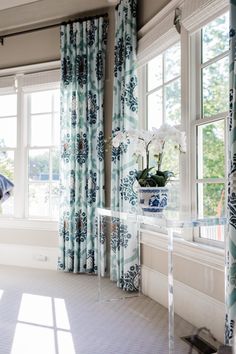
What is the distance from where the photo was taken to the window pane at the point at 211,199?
2.59 metres

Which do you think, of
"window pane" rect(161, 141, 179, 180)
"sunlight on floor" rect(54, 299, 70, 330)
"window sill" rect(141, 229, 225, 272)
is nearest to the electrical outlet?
"sunlight on floor" rect(54, 299, 70, 330)

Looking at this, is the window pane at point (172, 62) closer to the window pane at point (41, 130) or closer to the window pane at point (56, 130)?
the window pane at point (56, 130)

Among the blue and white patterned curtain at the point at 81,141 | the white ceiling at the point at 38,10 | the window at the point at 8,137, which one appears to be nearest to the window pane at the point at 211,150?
the blue and white patterned curtain at the point at 81,141

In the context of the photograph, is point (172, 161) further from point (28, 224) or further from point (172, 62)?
point (28, 224)

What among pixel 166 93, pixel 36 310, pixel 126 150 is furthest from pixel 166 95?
pixel 36 310

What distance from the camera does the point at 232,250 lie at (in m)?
1.83

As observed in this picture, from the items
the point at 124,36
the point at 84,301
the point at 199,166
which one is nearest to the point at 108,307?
the point at 84,301

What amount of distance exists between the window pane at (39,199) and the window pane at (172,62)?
7.16 feet

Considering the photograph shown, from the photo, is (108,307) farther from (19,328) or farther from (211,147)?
(211,147)

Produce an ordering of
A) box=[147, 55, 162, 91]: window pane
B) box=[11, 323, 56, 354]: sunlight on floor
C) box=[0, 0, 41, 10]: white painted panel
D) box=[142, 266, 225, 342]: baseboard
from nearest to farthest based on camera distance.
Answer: box=[11, 323, 56, 354]: sunlight on floor, box=[142, 266, 225, 342]: baseboard, box=[147, 55, 162, 91]: window pane, box=[0, 0, 41, 10]: white painted panel

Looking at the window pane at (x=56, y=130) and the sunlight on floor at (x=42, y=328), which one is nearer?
the sunlight on floor at (x=42, y=328)

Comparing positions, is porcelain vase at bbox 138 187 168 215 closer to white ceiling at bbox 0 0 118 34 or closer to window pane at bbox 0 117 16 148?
white ceiling at bbox 0 0 118 34

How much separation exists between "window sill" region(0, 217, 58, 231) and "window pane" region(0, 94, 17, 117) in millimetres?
1428

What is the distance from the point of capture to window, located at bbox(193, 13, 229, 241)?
2.55 metres
